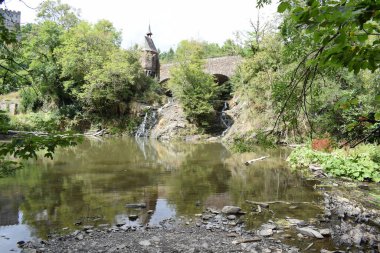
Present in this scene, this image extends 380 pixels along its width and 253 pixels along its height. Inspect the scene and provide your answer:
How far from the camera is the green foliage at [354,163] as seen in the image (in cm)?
1156

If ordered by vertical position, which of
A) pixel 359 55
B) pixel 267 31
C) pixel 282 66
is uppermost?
pixel 267 31

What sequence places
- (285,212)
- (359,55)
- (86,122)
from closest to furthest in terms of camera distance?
1. (359,55)
2. (285,212)
3. (86,122)

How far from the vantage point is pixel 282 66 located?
24625mm

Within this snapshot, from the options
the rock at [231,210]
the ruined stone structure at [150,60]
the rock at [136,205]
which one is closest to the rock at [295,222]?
the rock at [231,210]

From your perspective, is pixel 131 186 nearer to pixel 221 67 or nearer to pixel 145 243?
pixel 145 243

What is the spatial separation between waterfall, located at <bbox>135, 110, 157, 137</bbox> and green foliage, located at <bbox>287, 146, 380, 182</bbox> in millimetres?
23337

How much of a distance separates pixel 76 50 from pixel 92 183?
93.2 feet

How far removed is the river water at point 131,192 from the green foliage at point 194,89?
15720 mm

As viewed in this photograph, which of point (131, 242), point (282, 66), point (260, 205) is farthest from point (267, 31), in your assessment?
point (131, 242)

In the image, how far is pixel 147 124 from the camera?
36.3 metres

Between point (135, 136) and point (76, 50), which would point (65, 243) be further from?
point (76, 50)

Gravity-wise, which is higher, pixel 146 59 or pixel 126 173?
pixel 146 59

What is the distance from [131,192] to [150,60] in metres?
35.7

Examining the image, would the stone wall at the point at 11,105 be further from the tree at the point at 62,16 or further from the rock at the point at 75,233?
the rock at the point at 75,233
